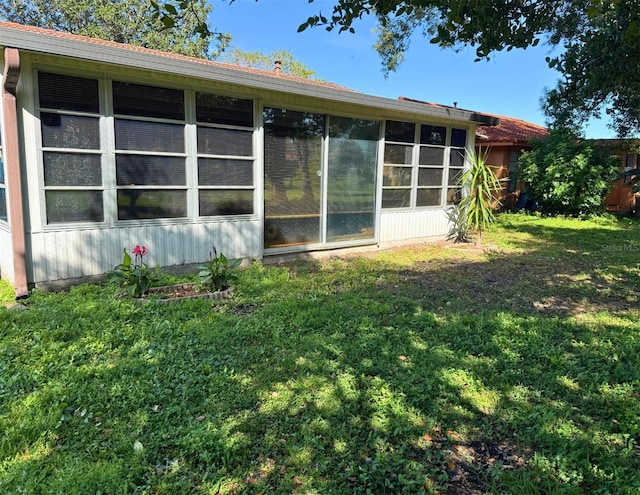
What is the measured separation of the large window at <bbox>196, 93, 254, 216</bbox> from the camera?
5.23 metres

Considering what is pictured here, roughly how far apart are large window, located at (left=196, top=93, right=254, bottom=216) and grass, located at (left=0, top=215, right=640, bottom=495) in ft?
4.66

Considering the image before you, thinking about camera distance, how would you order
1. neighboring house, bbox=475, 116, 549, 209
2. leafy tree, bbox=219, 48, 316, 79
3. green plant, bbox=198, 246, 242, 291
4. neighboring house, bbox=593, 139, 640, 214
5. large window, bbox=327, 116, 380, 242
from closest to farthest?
green plant, bbox=198, 246, 242, 291 → large window, bbox=327, 116, 380, 242 → neighboring house, bbox=593, 139, 640, 214 → neighboring house, bbox=475, 116, 549, 209 → leafy tree, bbox=219, 48, 316, 79

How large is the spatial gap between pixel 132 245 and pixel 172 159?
111cm

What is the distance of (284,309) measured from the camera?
13.5ft

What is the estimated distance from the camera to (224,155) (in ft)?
17.8

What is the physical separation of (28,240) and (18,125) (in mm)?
1103

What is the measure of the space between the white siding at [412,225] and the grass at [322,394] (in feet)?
9.88

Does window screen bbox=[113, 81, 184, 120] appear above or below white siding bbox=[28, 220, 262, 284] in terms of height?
above

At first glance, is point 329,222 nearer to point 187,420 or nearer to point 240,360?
point 240,360

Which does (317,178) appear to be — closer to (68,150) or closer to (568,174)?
(68,150)

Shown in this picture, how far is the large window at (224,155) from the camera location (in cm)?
523

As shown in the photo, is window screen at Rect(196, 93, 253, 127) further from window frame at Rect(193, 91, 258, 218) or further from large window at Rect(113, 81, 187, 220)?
large window at Rect(113, 81, 187, 220)

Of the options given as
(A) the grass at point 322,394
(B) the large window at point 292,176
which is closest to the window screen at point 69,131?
(A) the grass at point 322,394

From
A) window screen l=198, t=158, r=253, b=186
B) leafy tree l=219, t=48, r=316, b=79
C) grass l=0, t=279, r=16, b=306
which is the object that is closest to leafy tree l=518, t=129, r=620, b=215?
window screen l=198, t=158, r=253, b=186
